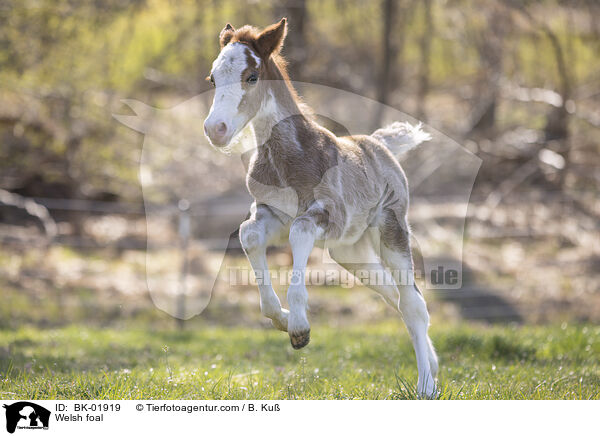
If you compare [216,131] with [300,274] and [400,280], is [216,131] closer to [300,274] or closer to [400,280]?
[300,274]

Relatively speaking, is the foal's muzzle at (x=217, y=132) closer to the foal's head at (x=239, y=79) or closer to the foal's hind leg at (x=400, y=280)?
the foal's head at (x=239, y=79)

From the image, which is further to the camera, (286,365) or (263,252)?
(286,365)

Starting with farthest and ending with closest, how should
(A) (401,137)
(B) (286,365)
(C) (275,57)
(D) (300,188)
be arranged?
(B) (286,365)
(A) (401,137)
(C) (275,57)
(D) (300,188)

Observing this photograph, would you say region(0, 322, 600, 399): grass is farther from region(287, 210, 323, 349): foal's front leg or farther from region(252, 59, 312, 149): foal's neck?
region(252, 59, 312, 149): foal's neck

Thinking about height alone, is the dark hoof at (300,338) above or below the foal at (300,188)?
below

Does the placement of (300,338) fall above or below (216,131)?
below

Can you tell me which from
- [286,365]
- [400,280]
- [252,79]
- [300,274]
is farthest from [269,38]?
[286,365]

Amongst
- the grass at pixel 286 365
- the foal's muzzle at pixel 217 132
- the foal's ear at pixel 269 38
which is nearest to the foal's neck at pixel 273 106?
the foal's ear at pixel 269 38

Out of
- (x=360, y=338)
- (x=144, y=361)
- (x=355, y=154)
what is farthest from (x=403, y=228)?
(x=360, y=338)

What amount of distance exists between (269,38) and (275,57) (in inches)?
12.4
